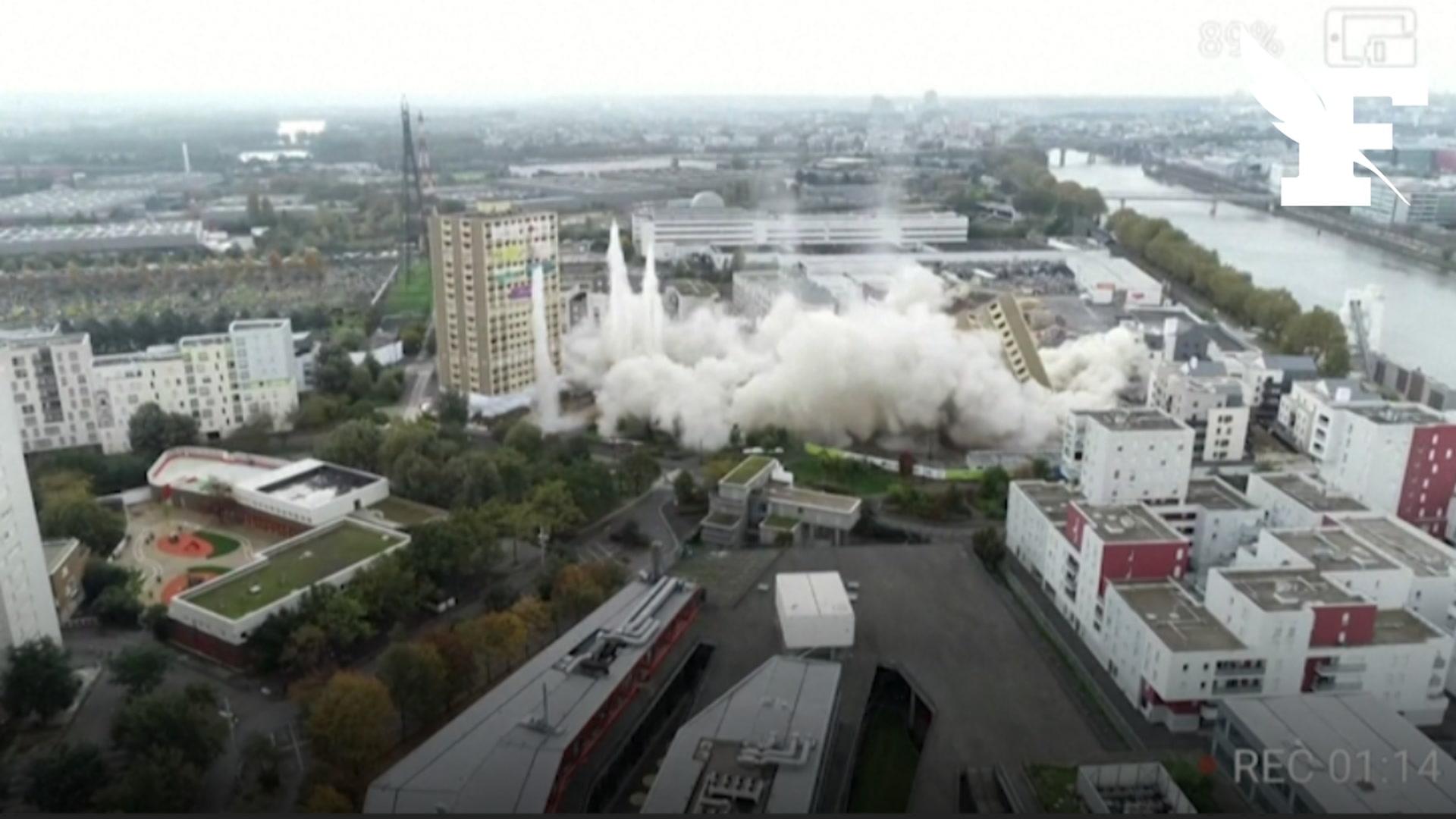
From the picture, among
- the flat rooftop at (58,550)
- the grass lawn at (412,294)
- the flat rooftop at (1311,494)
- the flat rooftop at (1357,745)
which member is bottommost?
the flat rooftop at (58,550)

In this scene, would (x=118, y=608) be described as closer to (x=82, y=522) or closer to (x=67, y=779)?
(x=82, y=522)

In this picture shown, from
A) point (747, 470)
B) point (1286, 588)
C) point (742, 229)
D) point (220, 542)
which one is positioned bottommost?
point (220, 542)

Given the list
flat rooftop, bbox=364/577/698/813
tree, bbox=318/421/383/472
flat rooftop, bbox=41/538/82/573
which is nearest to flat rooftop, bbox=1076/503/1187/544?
flat rooftop, bbox=364/577/698/813

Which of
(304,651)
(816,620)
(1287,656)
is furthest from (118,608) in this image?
(1287,656)

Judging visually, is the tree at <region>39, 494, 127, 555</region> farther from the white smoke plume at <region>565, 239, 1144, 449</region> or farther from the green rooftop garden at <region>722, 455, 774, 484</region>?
the green rooftop garden at <region>722, 455, 774, 484</region>

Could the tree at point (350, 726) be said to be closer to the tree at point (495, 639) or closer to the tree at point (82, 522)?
the tree at point (495, 639)

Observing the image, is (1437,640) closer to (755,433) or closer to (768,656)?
(768,656)

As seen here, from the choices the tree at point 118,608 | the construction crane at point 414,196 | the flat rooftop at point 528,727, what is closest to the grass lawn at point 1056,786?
the flat rooftop at point 528,727
